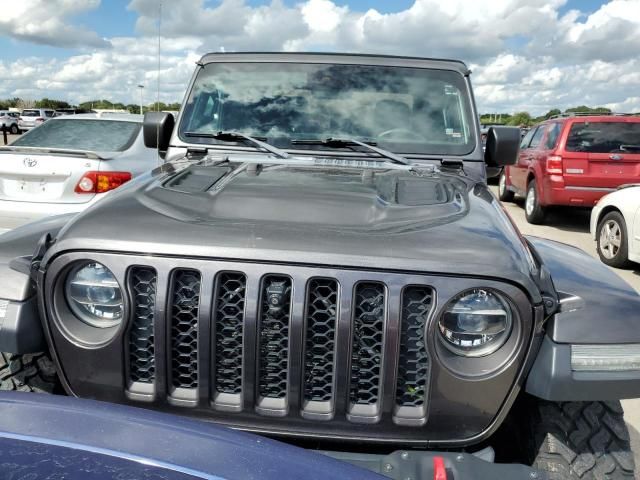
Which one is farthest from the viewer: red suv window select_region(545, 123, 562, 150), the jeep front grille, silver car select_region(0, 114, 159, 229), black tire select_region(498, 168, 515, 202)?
black tire select_region(498, 168, 515, 202)

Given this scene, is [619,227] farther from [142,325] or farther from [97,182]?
[142,325]

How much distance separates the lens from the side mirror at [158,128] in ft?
11.5

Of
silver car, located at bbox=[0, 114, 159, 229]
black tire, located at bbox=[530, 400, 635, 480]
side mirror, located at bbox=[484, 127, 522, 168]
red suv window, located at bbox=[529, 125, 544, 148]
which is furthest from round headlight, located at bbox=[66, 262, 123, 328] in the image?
red suv window, located at bbox=[529, 125, 544, 148]

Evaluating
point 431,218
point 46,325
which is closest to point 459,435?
point 431,218

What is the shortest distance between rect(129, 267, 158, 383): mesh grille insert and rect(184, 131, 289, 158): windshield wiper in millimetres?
1325

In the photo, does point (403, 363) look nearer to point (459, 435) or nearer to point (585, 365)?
point (459, 435)

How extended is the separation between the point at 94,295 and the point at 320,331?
0.73 meters

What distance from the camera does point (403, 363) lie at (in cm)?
184

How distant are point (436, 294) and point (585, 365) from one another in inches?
21.9

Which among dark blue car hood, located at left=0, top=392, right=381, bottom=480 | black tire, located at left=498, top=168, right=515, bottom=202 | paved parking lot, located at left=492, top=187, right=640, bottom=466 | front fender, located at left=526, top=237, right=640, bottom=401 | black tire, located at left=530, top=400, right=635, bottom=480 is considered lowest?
paved parking lot, located at left=492, top=187, right=640, bottom=466

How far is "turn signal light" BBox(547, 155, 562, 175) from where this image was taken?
9.41m

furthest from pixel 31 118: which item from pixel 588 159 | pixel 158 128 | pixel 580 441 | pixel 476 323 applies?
pixel 580 441

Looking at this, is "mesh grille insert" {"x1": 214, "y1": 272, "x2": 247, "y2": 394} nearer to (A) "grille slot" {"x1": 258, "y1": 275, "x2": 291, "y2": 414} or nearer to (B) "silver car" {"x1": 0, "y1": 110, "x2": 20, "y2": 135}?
(A) "grille slot" {"x1": 258, "y1": 275, "x2": 291, "y2": 414}

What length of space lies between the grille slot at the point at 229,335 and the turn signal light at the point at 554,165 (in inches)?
340
